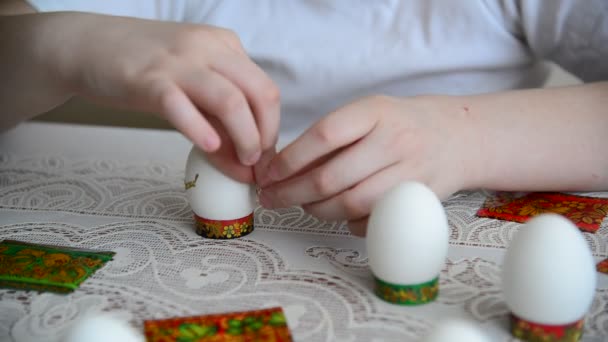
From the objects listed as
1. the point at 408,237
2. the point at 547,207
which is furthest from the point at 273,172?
the point at 547,207

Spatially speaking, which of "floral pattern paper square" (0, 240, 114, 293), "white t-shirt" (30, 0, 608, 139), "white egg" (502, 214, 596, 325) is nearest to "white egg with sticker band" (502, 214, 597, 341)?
"white egg" (502, 214, 596, 325)

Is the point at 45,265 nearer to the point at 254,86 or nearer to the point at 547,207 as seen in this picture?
the point at 254,86

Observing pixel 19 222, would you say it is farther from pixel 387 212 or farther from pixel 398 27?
pixel 398 27

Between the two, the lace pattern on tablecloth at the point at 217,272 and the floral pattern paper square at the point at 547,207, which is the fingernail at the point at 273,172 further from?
the floral pattern paper square at the point at 547,207

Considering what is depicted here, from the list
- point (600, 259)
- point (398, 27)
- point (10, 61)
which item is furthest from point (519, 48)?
point (10, 61)

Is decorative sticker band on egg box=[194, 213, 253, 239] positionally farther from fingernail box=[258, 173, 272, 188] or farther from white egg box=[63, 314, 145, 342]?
white egg box=[63, 314, 145, 342]

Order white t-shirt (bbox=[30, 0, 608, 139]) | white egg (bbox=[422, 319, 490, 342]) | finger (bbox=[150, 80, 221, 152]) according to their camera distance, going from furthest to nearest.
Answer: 1. white t-shirt (bbox=[30, 0, 608, 139])
2. finger (bbox=[150, 80, 221, 152])
3. white egg (bbox=[422, 319, 490, 342])

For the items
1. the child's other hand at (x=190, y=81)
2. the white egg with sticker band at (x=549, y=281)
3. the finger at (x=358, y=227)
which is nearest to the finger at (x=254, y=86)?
the child's other hand at (x=190, y=81)
